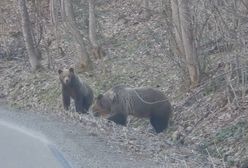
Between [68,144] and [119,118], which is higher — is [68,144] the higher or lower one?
the higher one

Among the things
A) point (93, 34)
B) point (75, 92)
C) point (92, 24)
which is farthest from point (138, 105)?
point (93, 34)

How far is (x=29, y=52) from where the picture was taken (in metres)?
25.8

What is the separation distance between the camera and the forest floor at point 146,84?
13.4 meters

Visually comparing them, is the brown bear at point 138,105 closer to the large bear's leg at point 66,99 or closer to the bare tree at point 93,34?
the large bear's leg at point 66,99

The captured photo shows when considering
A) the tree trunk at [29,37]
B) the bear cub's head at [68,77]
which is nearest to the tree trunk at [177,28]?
the bear cub's head at [68,77]

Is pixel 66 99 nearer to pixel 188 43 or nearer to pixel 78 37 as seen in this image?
pixel 188 43

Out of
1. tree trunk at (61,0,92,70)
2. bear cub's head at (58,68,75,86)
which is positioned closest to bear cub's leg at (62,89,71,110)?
bear cub's head at (58,68,75,86)

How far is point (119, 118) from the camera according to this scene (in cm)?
1708

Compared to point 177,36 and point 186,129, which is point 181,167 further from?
point 177,36

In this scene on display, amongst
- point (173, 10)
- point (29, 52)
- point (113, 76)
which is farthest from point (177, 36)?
point (29, 52)

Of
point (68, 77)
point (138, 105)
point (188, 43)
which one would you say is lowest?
point (138, 105)

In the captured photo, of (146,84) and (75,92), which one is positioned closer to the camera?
(75,92)

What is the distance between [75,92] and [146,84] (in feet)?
8.50

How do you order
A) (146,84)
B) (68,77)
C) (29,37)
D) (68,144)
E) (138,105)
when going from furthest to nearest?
1. (29,37)
2. (146,84)
3. (68,77)
4. (138,105)
5. (68,144)
